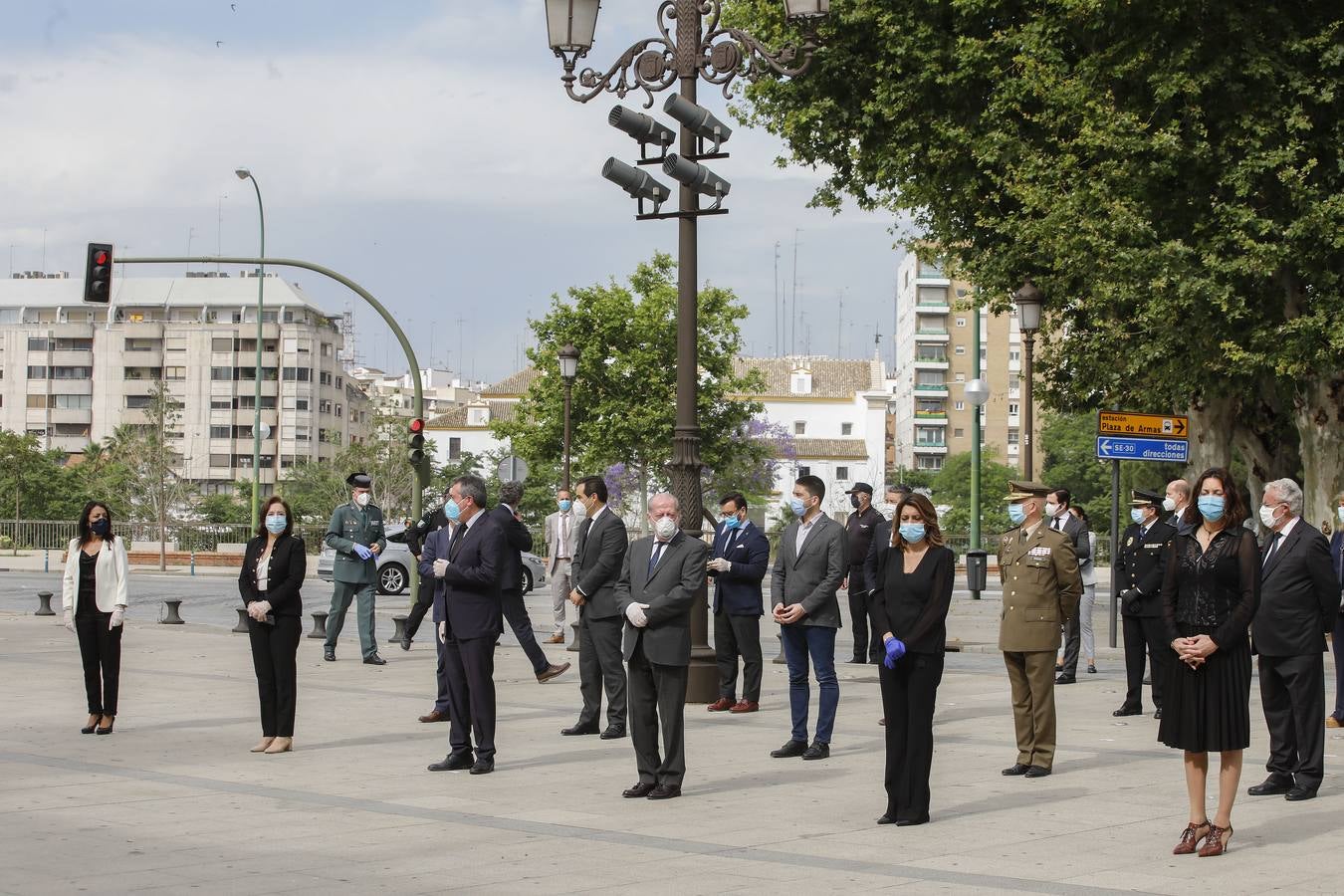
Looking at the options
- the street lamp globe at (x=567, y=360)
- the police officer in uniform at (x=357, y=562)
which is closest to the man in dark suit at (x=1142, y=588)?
the police officer in uniform at (x=357, y=562)

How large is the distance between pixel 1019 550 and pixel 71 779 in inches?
237

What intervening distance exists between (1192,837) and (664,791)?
2.97 meters

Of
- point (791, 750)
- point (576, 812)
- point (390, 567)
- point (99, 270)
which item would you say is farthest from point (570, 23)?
point (390, 567)

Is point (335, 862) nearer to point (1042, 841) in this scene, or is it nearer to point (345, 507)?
point (1042, 841)

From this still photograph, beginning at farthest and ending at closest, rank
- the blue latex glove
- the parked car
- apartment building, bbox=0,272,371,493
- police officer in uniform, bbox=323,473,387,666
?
apartment building, bbox=0,272,371,493 → the parked car → police officer in uniform, bbox=323,473,387,666 → the blue latex glove

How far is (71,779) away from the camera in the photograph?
1059cm

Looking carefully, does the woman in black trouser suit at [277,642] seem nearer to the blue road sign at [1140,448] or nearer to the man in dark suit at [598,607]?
the man in dark suit at [598,607]

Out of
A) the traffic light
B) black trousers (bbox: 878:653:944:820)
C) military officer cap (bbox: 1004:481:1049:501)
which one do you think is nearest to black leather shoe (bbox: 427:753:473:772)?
black trousers (bbox: 878:653:944:820)

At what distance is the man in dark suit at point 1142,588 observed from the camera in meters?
14.6

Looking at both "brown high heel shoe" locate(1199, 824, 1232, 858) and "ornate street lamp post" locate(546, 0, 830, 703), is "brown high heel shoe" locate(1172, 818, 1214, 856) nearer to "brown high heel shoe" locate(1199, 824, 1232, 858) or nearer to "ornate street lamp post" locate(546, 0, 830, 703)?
"brown high heel shoe" locate(1199, 824, 1232, 858)

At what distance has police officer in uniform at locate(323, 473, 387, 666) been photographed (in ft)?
63.1

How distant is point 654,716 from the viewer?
1035 centimetres

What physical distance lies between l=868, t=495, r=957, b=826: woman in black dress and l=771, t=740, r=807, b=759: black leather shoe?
209 centimetres

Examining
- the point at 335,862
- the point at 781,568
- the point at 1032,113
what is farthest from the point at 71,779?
the point at 1032,113
